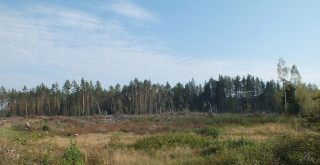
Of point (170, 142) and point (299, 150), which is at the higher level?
point (299, 150)

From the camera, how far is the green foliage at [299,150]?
17.9ft

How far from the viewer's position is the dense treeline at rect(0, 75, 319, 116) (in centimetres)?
7016

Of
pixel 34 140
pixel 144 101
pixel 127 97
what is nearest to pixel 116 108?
pixel 127 97

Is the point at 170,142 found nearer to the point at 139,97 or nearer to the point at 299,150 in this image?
the point at 299,150

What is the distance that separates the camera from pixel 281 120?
23891mm

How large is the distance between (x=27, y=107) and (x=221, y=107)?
65.7m

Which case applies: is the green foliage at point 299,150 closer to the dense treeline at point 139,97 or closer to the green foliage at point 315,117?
the green foliage at point 315,117

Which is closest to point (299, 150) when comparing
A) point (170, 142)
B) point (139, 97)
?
point (170, 142)

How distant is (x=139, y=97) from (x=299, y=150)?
7331cm

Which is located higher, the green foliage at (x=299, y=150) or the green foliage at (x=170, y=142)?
the green foliage at (x=299, y=150)

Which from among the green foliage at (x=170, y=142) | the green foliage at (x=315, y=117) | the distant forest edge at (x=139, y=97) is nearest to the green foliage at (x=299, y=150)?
the green foliage at (x=315, y=117)

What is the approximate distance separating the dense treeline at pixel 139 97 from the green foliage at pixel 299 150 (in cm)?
6282

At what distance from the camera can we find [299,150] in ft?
19.7

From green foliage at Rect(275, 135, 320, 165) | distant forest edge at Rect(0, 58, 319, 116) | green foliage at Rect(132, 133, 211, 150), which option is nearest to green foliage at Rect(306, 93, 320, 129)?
green foliage at Rect(275, 135, 320, 165)
